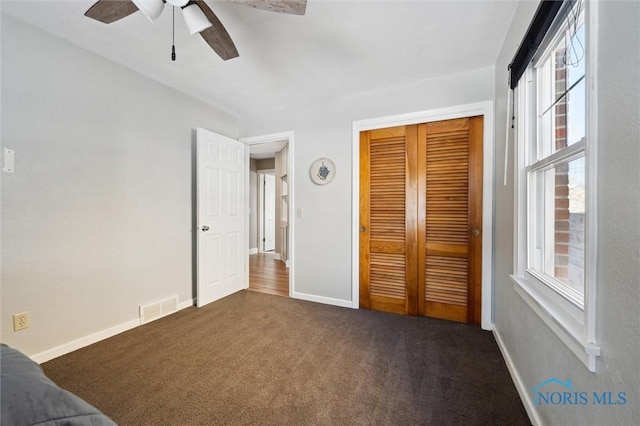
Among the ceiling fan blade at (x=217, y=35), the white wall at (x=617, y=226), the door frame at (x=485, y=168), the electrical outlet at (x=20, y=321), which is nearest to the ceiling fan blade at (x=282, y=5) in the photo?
the ceiling fan blade at (x=217, y=35)

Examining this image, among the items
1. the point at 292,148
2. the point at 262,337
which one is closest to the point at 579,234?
the point at 262,337

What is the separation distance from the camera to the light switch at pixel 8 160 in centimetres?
178

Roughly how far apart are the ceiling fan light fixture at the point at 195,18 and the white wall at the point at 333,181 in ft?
6.04

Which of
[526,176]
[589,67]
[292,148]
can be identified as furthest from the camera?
[292,148]

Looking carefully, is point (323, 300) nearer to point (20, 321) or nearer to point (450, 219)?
point (450, 219)

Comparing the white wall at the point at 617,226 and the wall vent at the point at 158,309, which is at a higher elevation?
the white wall at the point at 617,226

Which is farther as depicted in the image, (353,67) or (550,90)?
(353,67)

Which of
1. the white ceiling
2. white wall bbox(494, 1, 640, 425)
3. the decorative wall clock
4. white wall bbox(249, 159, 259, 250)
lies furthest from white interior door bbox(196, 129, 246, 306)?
white wall bbox(494, 1, 640, 425)

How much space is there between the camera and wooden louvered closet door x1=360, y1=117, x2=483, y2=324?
8.32 ft

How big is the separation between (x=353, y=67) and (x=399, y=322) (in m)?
2.54

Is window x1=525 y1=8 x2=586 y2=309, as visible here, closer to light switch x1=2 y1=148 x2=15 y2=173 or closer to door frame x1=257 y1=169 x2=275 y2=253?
light switch x1=2 y1=148 x2=15 y2=173

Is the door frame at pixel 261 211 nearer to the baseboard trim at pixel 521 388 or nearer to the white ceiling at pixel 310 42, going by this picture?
the white ceiling at pixel 310 42

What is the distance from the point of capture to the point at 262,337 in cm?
231

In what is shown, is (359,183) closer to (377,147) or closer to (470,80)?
(377,147)
